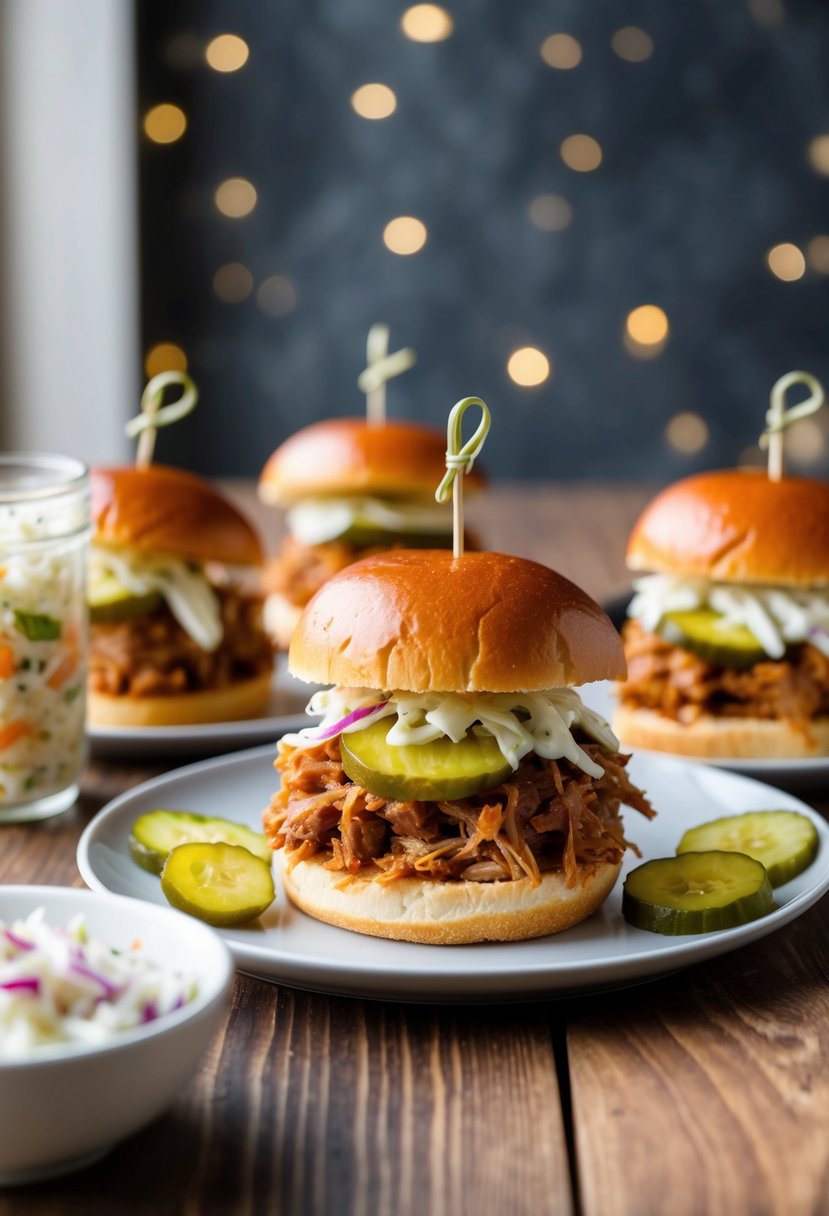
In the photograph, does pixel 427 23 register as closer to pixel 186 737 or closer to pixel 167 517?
pixel 167 517

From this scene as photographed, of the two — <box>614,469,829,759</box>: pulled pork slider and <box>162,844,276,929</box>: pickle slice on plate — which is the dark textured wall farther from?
<box>162,844,276,929</box>: pickle slice on plate

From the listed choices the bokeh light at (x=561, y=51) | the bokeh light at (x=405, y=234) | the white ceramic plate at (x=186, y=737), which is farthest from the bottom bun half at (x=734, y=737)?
the bokeh light at (x=561, y=51)

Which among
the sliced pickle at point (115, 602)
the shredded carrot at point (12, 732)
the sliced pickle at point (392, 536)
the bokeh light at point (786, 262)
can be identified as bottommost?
the shredded carrot at point (12, 732)

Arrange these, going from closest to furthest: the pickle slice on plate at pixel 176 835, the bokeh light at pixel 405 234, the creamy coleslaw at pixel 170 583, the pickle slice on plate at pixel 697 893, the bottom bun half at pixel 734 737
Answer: the pickle slice on plate at pixel 697 893
the pickle slice on plate at pixel 176 835
the bottom bun half at pixel 734 737
the creamy coleslaw at pixel 170 583
the bokeh light at pixel 405 234

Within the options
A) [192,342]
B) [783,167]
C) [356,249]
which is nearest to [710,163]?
[783,167]

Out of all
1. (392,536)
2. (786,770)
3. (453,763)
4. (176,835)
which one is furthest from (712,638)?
(392,536)

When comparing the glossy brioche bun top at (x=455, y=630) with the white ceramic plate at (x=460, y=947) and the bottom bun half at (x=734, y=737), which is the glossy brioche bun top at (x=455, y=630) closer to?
the white ceramic plate at (x=460, y=947)

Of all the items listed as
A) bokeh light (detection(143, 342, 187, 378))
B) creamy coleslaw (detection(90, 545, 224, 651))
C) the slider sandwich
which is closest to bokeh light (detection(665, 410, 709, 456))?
bokeh light (detection(143, 342, 187, 378))

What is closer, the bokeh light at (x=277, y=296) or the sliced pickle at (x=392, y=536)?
the sliced pickle at (x=392, y=536)
